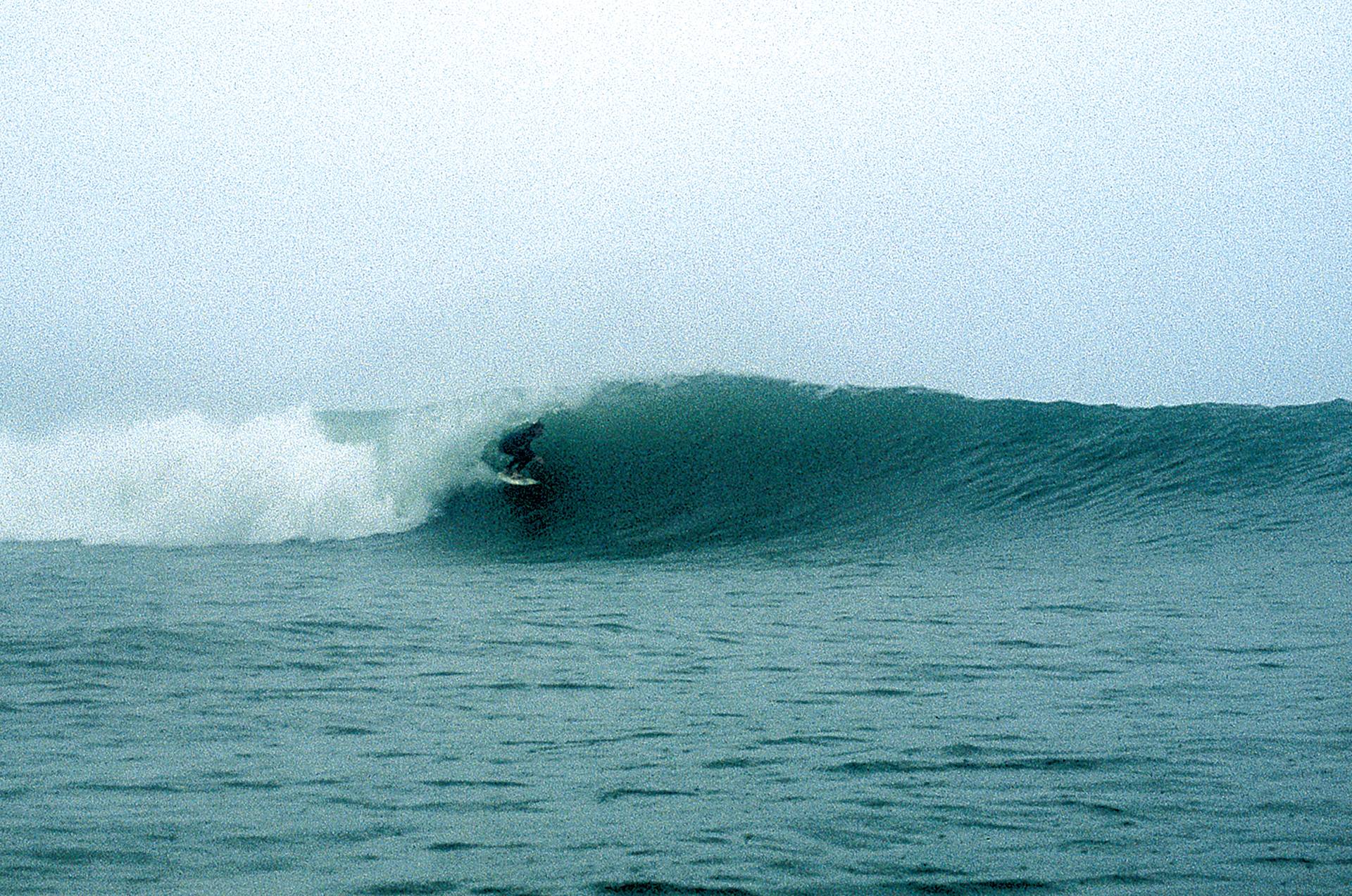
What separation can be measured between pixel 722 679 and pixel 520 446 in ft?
31.4

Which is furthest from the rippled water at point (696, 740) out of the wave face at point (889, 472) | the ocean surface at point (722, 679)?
the wave face at point (889, 472)

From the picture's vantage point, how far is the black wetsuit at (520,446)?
15.1 m

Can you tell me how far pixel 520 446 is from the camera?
15305 millimetres

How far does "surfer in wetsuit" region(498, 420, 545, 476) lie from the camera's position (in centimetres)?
1505

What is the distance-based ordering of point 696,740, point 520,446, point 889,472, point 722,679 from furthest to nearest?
point 520,446, point 889,472, point 722,679, point 696,740

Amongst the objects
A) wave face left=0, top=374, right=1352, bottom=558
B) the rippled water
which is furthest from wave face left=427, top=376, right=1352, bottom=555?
the rippled water

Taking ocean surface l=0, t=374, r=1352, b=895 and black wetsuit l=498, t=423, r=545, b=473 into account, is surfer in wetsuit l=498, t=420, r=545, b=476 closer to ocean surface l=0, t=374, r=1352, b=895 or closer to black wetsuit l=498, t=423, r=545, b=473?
black wetsuit l=498, t=423, r=545, b=473

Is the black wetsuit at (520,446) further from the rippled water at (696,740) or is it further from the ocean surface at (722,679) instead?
the rippled water at (696,740)

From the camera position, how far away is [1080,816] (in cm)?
386

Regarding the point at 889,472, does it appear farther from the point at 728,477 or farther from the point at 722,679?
the point at 722,679

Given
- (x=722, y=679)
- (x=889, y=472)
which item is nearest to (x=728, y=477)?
(x=889, y=472)

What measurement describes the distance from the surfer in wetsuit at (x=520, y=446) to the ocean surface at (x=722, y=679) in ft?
2.29

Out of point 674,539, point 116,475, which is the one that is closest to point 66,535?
point 116,475

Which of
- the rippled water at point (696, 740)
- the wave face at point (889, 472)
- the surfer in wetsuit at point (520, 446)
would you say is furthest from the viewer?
the surfer in wetsuit at point (520, 446)
